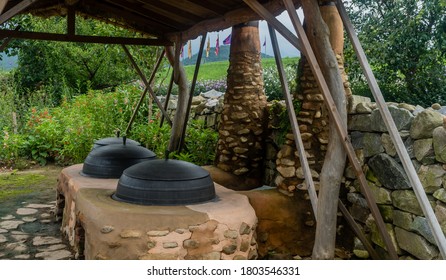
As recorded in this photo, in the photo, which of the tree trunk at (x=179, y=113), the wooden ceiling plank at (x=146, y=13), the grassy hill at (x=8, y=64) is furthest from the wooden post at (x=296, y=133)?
the grassy hill at (x=8, y=64)

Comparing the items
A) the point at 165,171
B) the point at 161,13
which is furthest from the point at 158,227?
the point at 161,13

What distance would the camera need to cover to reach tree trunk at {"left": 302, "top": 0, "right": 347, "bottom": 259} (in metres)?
3.76

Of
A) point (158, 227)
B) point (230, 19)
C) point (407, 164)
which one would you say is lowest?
point (158, 227)

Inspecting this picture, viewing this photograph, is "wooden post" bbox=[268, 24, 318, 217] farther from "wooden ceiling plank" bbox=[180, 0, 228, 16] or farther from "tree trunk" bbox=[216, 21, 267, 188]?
"tree trunk" bbox=[216, 21, 267, 188]

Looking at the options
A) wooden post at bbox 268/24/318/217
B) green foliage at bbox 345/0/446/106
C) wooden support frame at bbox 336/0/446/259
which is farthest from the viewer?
green foliage at bbox 345/0/446/106

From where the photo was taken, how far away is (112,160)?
5301mm

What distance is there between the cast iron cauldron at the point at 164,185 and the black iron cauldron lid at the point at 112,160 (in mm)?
991

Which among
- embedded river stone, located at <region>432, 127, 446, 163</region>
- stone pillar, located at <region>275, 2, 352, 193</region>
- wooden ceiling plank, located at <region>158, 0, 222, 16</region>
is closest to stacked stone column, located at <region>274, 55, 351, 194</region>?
stone pillar, located at <region>275, 2, 352, 193</region>

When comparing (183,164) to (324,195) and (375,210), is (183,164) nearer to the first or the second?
(324,195)

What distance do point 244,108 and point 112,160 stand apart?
174 cm

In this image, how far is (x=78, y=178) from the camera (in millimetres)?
5070

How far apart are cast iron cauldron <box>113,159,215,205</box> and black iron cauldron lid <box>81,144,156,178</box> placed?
99 cm

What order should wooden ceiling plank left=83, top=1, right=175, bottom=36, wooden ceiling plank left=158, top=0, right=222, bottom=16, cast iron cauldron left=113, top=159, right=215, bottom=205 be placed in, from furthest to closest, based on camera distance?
1. wooden ceiling plank left=83, top=1, right=175, bottom=36
2. wooden ceiling plank left=158, top=0, right=222, bottom=16
3. cast iron cauldron left=113, top=159, right=215, bottom=205

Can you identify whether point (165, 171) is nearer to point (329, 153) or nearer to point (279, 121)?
point (329, 153)
